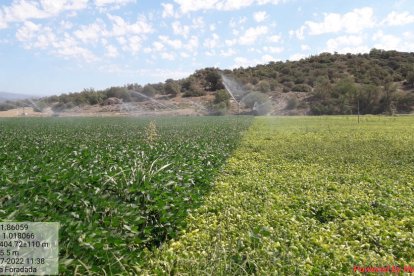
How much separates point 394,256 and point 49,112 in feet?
279

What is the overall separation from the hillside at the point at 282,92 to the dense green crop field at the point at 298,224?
5335 centimetres

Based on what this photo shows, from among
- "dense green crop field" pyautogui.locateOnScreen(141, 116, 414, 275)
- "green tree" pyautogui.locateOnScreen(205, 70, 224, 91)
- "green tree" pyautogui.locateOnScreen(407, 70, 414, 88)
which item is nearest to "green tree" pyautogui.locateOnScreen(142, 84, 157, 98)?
"green tree" pyautogui.locateOnScreen(205, 70, 224, 91)

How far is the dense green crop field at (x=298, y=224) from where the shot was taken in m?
4.54

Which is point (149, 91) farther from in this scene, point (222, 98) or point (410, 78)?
point (410, 78)

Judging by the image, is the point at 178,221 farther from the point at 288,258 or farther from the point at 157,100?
the point at 157,100

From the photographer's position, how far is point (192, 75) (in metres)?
92.9

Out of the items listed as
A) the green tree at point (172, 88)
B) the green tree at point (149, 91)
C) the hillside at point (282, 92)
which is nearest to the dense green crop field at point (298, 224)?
the hillside at point (282, 92)

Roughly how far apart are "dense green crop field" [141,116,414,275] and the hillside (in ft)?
175

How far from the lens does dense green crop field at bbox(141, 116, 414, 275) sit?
4.54 meters

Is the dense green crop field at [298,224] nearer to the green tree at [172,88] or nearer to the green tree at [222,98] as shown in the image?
the green tree at [222,98]

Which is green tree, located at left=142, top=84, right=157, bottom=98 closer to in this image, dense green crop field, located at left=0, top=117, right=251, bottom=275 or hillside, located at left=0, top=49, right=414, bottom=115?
hillside, located at left=0, top=49, right=414, bottom=115

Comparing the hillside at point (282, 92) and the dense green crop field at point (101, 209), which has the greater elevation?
the hillside at point (282, 92)

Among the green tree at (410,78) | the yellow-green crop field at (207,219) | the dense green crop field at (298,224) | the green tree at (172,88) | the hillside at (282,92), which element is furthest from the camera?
the green tree at (172,88)

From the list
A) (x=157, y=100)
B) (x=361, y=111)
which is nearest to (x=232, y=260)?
(x=361, y=111)
